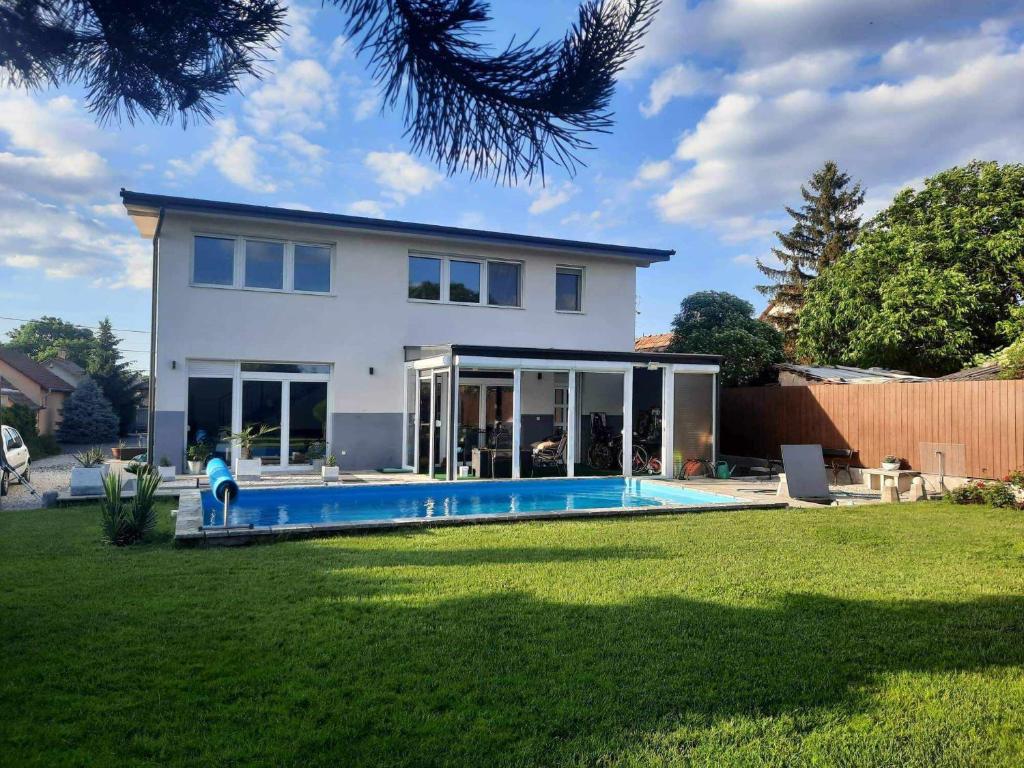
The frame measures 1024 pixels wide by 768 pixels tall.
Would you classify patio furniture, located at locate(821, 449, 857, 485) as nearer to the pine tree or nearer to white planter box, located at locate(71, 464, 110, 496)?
white planter box, located at locate(71, 464, 110, 496)

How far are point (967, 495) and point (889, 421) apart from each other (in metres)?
3.28

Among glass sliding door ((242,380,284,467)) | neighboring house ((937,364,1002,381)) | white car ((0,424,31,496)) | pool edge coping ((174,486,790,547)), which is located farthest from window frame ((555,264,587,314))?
white car ((0,424,31,496))

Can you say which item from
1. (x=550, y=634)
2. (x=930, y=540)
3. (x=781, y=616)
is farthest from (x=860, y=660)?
(x=930, y=540)

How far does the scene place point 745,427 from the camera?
61.7 ft

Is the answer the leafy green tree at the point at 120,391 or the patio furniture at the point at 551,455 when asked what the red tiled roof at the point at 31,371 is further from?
the patio furniture at the point at 551,455

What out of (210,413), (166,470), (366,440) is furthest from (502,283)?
(166,470)

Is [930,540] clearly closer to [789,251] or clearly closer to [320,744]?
[320,744]

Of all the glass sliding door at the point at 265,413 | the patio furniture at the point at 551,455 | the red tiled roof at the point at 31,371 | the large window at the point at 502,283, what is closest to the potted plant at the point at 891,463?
the patio furniture at the point at 551,455

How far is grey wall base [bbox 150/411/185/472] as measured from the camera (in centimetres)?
1459

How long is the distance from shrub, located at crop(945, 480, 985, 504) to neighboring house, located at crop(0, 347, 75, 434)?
32.4m

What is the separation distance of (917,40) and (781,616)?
→ 379 cm

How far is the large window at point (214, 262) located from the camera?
49.6ft

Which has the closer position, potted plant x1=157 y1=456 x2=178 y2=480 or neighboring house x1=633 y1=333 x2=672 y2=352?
potted plant x1=157 y1=456 x2=178 y2=480

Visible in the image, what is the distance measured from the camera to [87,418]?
99.2 feet
